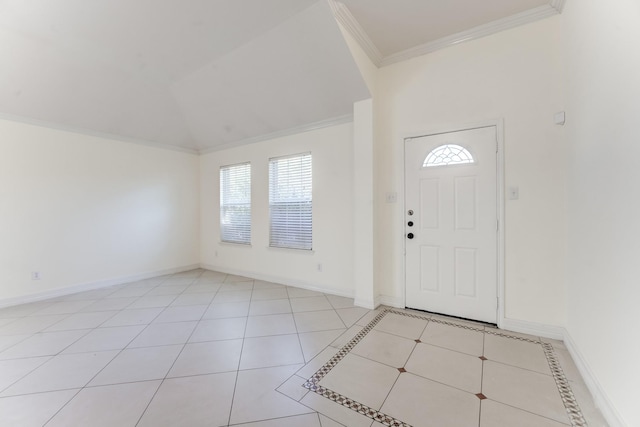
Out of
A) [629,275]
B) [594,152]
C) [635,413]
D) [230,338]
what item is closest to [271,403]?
[230,338]

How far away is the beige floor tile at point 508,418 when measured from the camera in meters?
1.41

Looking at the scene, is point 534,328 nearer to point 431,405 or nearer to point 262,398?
point 431,405

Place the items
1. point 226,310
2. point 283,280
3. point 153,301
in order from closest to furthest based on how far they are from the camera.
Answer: point 226,310 < point 153,301 < point 283,280

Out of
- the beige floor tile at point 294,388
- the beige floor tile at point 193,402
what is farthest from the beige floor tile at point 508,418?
the beige floor tile at point 193,402

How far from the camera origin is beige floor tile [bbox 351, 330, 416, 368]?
205 centimetres

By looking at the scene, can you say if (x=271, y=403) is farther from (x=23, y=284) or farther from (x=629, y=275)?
(x=23, y=284)

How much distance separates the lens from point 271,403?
1.58 m

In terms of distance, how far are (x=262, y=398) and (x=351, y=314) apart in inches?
59.8

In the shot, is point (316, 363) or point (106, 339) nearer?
point (316, 363)

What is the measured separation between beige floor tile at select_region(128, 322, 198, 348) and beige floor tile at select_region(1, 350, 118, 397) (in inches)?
8.8

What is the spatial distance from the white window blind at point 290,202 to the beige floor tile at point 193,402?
7.66 feet

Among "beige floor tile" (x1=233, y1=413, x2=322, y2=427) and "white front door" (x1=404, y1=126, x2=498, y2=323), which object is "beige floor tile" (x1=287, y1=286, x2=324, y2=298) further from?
"beige floor tile" (x1=233, y1=413, x2=322, y2=427)

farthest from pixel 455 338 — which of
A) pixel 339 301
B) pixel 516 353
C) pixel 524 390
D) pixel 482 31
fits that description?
pixel 482 31

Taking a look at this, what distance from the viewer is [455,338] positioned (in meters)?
2.37
